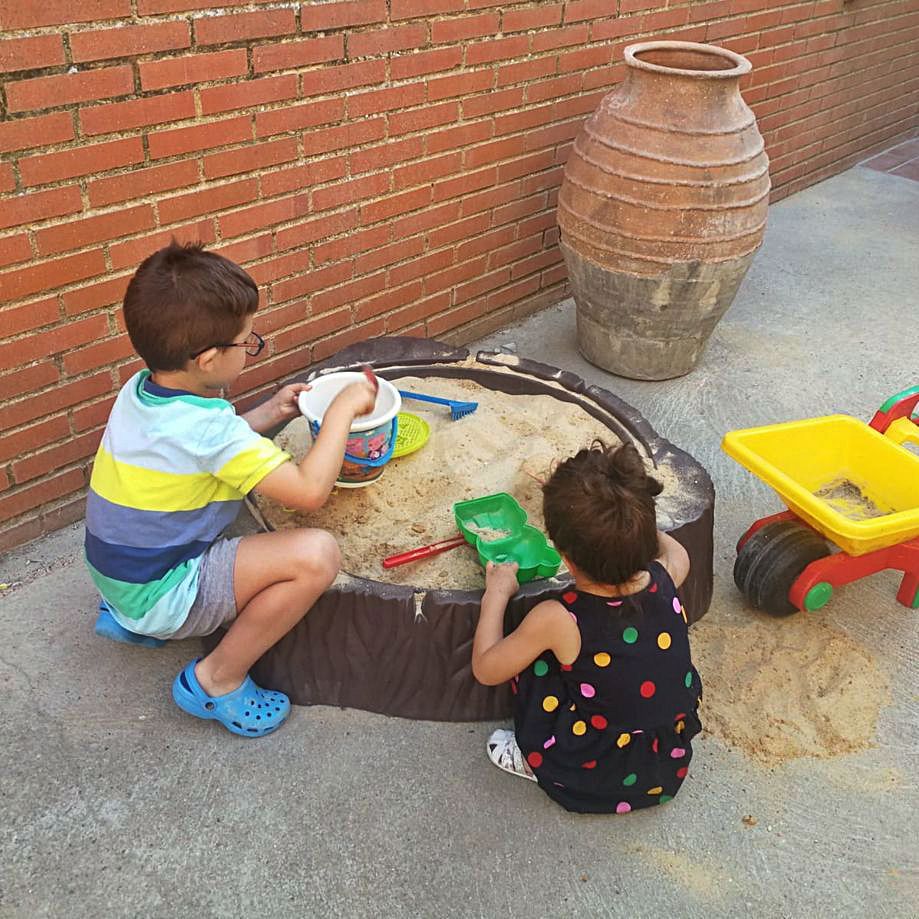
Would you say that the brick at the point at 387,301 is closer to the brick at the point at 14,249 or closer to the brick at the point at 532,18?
the brick at the point at 532,18

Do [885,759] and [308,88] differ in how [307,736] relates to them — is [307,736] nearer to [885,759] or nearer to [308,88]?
[885,759]

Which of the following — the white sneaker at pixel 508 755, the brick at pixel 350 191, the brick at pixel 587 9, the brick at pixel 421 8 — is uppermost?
the brick at pixel 421 8

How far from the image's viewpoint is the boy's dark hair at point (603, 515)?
5.63 ft

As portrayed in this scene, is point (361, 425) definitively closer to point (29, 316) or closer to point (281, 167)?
point (29, 316)

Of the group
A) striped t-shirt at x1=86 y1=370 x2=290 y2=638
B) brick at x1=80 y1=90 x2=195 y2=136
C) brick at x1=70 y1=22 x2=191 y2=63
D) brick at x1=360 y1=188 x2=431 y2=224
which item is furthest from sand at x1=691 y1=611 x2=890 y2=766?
brick at x1=70 y1=22 x2=191 y2=63

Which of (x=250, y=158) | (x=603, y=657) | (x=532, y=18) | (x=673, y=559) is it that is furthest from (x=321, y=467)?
(x=532, y=18)

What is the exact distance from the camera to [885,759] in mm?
2123

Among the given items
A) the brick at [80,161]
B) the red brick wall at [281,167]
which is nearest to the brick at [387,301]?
the red brick wall at [281,167]

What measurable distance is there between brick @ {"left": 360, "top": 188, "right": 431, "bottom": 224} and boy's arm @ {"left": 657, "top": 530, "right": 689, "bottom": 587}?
1652mm

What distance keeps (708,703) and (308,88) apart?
83.0 inches

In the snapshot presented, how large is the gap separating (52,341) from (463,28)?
177 cm

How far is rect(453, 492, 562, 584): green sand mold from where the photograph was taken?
86.8 inches

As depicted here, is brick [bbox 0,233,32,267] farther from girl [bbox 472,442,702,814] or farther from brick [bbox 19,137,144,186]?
girl [bbox 472,442,702,814]

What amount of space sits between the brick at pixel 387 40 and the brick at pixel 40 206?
1.01 m
